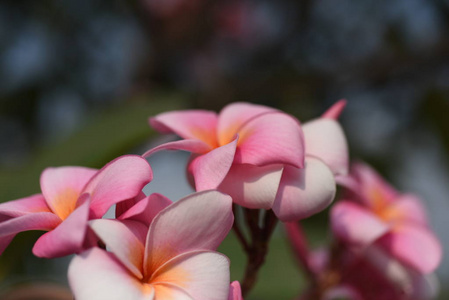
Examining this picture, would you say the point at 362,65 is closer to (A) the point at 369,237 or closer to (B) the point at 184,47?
(B) the point at 184,47

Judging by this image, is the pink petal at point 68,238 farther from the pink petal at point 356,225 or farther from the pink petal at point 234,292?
the pink petal at point 356,225

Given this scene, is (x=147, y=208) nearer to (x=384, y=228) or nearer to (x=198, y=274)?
(x=198, y=274)

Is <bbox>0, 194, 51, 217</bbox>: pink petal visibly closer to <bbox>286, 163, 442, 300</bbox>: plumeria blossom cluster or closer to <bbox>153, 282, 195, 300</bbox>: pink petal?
<bbox>153, 282, 195, 300</bbox>: pink petal

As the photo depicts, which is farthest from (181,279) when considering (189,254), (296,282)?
(296,282)

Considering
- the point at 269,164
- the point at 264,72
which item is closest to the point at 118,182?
the point at 269,164

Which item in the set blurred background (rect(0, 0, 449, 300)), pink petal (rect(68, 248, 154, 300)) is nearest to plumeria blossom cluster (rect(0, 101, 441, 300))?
pink petal (rect(68, 248, 154, 300))

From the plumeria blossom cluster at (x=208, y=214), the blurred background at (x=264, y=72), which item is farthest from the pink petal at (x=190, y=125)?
the blurred background at (x=264, y=72)
